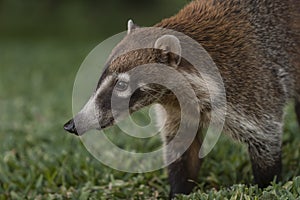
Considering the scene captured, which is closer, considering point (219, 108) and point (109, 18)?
point (219, 108)

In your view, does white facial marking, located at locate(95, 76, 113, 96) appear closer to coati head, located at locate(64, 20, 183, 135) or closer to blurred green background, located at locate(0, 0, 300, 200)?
coati head, located at locate(64, 20, 183, 135)

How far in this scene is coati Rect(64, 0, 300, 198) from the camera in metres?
4.42

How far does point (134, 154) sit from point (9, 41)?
373 inches

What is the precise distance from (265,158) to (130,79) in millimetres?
1166

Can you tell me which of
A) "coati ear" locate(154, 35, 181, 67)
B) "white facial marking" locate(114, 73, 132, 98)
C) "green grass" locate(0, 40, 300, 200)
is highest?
"coati ear" locate(154, 35, 181, 67)

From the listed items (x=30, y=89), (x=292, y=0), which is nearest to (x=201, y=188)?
(x=292, y=0)

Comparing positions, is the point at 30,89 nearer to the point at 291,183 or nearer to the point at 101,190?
the point at 101,190

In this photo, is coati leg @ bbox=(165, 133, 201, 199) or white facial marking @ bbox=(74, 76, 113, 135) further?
coati leg @ bbox=(165, 133, 201, 199)

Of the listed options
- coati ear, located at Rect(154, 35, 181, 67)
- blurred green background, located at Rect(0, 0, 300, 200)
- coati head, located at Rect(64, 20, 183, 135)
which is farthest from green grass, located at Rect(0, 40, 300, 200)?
coati ear, located at Rect(154, 35, 181, 67)

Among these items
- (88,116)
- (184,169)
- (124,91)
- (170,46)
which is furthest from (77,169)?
(170,46)

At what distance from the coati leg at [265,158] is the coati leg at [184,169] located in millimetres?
511

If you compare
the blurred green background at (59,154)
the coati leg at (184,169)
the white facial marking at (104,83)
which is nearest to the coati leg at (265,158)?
the blurred green background at (59,154)

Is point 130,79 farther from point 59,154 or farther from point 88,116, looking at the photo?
point 59,154

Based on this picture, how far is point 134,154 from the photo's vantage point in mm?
5910
